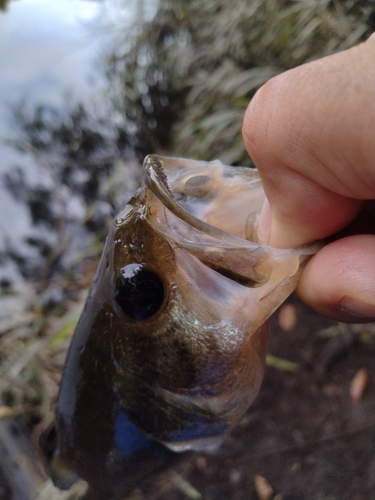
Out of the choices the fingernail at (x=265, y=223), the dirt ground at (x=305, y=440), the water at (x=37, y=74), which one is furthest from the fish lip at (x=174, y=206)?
the water at (x=37, y=74)

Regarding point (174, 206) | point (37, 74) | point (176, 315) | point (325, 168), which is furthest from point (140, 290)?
point (37, 74)

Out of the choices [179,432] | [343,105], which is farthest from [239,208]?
[179,432]

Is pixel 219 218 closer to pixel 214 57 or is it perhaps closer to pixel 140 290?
pixel 140 290

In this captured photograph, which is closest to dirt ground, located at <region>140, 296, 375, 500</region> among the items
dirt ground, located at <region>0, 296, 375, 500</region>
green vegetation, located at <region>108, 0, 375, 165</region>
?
dirt ground, located at <region>0, 296, 375, 500</region>

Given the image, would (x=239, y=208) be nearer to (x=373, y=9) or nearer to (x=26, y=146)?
(x=373, y=9)

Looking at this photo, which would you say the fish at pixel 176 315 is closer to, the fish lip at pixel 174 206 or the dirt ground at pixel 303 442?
the fish lip at pixel 174 206

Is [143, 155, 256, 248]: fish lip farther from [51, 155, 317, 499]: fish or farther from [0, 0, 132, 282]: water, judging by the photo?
[0, 0, 132, 282]: water
